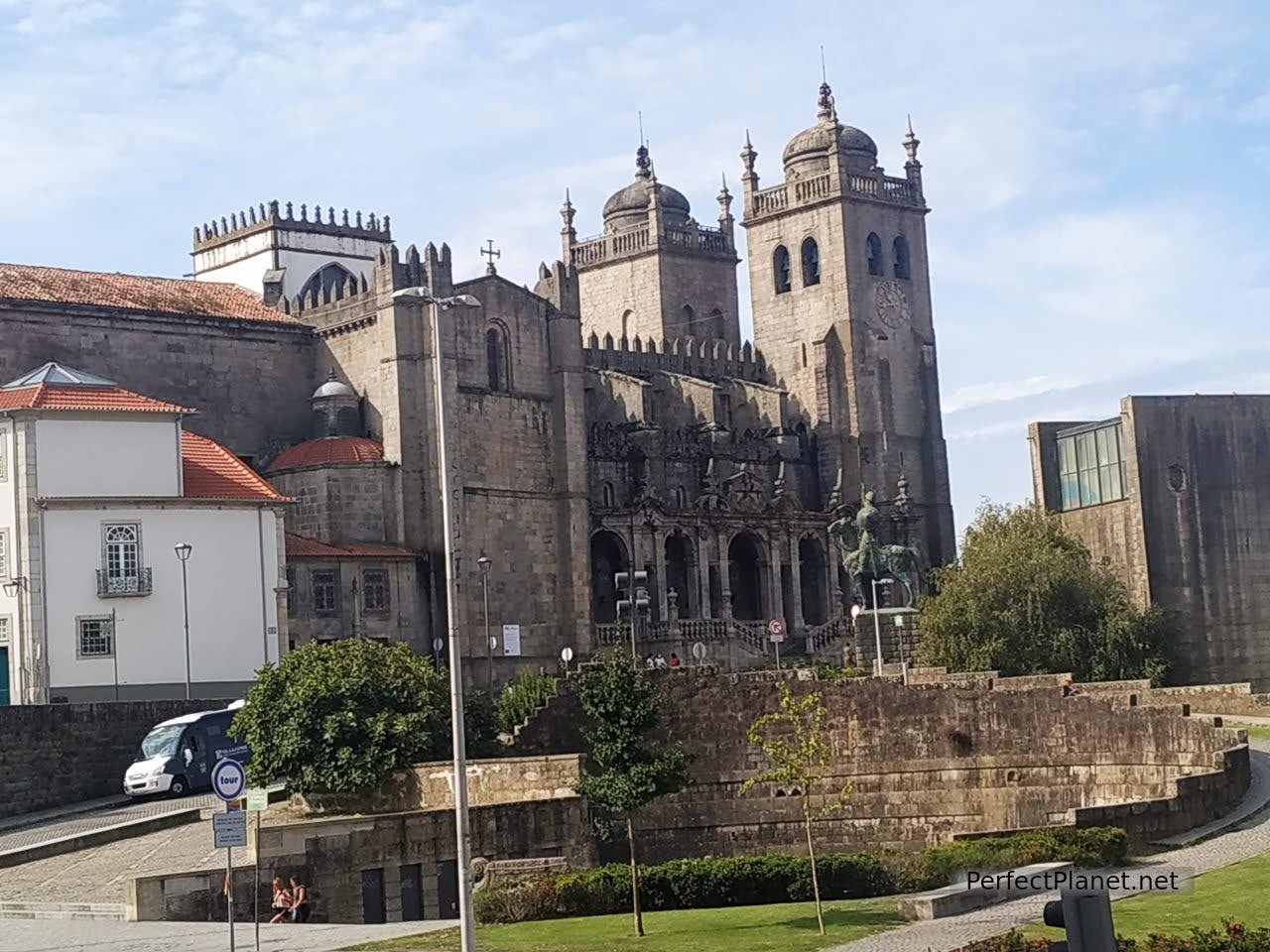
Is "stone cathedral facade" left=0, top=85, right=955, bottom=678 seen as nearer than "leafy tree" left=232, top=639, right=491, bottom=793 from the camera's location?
No

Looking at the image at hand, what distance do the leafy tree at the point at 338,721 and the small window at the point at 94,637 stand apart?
9.48 m

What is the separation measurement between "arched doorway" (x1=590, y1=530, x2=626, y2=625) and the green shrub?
Result: 2606cm

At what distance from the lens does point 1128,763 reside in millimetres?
47781

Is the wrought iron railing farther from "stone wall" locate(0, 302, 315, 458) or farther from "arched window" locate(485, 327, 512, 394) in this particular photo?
"arched window" locate(485, 327, 512, 394)

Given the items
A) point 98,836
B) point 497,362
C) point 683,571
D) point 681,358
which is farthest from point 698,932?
point 681,358

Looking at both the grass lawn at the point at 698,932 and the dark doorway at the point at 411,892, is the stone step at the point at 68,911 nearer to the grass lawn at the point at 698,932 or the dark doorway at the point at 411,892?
the grass lawn at the point at 698,932

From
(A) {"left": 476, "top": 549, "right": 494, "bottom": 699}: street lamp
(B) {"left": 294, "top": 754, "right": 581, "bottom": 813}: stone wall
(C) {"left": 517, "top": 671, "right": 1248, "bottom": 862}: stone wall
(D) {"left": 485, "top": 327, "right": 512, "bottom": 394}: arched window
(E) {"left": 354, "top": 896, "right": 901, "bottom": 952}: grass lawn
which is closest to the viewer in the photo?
(E) {"left": 354, "top": 896, "right": 901, "bottom": 952}: grass lawn

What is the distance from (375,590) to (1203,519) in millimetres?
27403

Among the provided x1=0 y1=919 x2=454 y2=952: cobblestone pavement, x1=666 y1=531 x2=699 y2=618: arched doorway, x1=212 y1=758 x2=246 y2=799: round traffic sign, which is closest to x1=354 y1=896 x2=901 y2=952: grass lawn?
x1=0 y1=919 x2=454 y2=952: cobblestone pavement

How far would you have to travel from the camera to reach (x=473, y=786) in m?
49.0

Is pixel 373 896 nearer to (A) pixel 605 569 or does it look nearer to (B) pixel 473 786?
(B) pixel 473 786

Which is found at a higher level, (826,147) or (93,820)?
(826,147)

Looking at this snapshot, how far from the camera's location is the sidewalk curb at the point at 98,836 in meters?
41.9

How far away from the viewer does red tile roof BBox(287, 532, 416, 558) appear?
67.8 m
